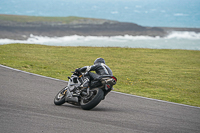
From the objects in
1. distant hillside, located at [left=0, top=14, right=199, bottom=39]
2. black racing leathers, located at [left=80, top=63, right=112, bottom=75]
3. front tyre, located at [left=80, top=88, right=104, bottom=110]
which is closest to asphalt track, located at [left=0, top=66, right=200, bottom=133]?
front tyre, located at [left=80, top=88, right=104, bottom=110]

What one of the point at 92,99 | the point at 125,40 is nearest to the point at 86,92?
the point at 92,99

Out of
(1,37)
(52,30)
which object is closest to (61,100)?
(1,37)

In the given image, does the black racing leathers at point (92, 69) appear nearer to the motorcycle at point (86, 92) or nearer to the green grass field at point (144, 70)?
the motorcycle at point (86, 92)

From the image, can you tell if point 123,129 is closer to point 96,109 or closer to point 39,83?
point 96,109

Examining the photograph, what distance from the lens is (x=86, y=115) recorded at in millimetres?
7512

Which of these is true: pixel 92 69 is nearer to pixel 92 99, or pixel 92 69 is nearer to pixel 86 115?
pixel 92 99

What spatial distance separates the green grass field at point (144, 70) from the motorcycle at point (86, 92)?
4.74 m

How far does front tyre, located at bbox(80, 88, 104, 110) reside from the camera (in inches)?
309

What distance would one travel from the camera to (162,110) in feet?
31.4

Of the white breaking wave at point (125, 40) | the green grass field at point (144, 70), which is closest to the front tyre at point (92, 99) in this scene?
the green grass field at point (144, 70)

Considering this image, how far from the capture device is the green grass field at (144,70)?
1373 cm

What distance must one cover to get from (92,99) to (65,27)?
197 ft

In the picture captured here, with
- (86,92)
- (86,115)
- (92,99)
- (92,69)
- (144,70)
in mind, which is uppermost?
(92,69)

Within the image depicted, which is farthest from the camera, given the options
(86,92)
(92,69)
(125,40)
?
(125,40)
